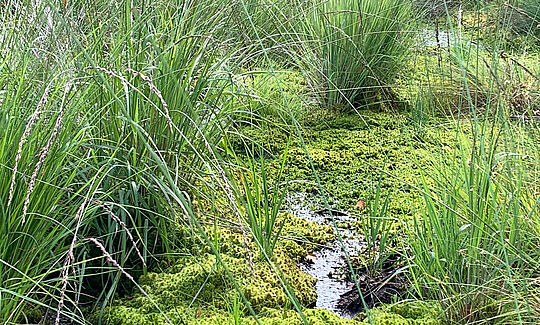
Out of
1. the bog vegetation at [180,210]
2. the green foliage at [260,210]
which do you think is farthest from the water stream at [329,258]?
the green foliage at [260,210]

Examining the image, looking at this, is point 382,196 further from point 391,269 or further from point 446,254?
point 446,254

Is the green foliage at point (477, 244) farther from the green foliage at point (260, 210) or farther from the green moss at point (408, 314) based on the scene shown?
the green foliage at point (260, 210)

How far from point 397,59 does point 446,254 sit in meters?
2.24

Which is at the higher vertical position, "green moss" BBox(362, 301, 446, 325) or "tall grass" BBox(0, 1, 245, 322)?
"tall grass" BBox(0, 1, 245, 322)

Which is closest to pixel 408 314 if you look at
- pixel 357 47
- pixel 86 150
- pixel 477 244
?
pixel 477 244

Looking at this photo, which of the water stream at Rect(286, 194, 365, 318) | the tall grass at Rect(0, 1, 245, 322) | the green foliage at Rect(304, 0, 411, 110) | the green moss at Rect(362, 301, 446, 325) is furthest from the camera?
the green foliage at Rect(304, 0, 411, 110)

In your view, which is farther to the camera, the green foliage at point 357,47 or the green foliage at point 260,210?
the green foliage at point 357,47

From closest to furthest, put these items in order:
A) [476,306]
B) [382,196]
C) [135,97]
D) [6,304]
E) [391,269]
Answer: [6,304] → [476,306] → [135,97] → [391,269] → [382,196]

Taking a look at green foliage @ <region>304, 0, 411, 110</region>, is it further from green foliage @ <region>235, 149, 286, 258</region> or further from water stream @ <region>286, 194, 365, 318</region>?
green foliage @ <region>235, 149, 286, 258</region>

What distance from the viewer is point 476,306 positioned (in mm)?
1840

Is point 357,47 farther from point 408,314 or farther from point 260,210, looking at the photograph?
point 408,314

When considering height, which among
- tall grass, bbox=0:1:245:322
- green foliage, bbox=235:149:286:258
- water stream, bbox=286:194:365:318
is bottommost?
water stream, bbox=286:194:365:318

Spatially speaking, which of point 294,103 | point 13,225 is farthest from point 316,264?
point 294,103

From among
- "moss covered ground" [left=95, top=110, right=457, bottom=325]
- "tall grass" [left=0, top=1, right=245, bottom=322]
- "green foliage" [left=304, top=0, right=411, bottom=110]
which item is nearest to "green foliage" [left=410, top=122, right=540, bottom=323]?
"moss covered ground" [left=95, top=110, right=457, bottom=325]
